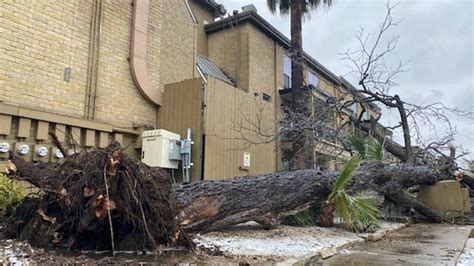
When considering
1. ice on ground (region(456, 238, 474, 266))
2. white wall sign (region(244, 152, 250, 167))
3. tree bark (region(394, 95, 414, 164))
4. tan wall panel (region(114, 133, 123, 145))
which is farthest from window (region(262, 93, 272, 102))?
ice on ground (region(456, 238, 474, 266))

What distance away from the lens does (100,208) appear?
13.3ft

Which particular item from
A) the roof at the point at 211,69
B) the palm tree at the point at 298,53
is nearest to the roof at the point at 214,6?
the roof at the point at 211,69

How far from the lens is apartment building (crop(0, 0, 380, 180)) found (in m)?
7.57

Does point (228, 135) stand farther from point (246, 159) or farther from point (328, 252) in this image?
point (328, 252)

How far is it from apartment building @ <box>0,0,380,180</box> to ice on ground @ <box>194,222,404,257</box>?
3.14 m

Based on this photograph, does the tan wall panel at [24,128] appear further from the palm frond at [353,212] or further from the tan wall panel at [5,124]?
the palm frond at [353,212]

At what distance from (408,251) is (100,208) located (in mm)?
4246

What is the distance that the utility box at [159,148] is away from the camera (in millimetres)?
8969

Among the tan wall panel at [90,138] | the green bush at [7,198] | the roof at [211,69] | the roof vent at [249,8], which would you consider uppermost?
the roof vent at [249,8]

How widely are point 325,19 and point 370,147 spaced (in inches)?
313

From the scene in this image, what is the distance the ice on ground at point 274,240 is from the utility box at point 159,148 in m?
2.94

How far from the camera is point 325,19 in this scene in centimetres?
1582

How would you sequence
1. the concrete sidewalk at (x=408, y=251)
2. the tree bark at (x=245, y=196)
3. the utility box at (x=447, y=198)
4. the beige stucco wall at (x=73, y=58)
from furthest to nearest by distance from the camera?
the utility box at (x=447, y=198) < the beige stucco wall at (x=73, y=58) < the tree bark at (x=245, y=196) < the concrete sidewalk at (x=408, y=251)

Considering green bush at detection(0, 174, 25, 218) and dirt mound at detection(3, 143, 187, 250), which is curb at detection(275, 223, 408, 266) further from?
green bush at detection(0, 174, 25, 218)
